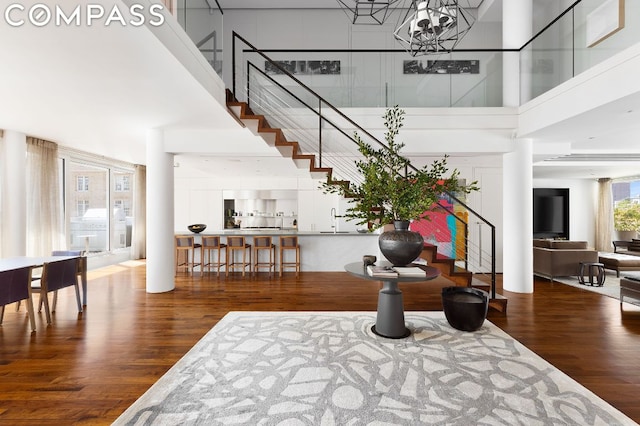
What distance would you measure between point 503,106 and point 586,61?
4.56 ft

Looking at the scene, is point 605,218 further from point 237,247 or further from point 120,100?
point 120,100

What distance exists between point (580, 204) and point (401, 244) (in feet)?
35.2

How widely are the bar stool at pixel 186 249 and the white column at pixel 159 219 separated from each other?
40.8 inches

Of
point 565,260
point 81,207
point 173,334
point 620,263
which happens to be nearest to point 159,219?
point 173,334

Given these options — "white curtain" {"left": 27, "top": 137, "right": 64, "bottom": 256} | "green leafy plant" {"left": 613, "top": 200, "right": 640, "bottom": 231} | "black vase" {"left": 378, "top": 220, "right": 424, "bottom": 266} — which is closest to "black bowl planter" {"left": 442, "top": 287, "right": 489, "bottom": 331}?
"black vase" {"left": 378, "top": 220, "right": 424, "bottom": 266}

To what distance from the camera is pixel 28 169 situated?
5.55 meters

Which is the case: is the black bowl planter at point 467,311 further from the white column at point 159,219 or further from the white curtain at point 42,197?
the white curtain at point 42,197

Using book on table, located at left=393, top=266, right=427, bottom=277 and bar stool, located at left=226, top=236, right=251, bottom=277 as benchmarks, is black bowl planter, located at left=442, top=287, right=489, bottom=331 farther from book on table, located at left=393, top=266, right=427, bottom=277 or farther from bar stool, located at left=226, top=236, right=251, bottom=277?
bar stool, located at left=226, top=236, right=251, bottom=277

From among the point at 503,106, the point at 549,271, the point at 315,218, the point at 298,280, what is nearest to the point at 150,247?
the point at 298,280

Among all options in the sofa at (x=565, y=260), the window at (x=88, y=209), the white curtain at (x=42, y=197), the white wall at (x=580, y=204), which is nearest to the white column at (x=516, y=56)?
the sofa at (x=565, y=260)

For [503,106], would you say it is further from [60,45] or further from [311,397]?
[60,45]

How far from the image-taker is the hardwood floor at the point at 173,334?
7.29ft

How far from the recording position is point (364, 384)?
7.51ft

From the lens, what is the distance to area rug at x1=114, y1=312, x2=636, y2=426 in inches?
76.3
